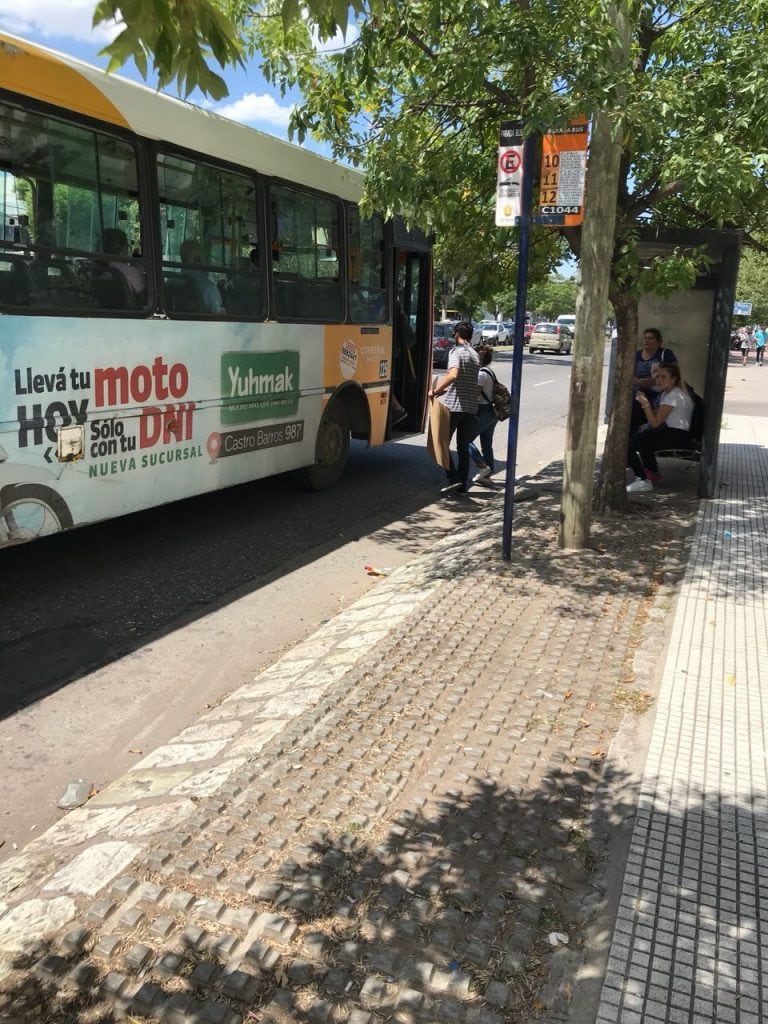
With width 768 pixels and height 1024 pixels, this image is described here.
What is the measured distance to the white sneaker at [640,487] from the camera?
29.6 ft

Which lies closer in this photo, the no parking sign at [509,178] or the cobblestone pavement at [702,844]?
the cobblestone pavement at [702,844]

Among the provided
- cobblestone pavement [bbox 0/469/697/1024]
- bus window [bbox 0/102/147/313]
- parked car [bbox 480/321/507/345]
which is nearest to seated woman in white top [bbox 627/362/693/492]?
cobblestone pavement [bbox 0/469/697/1024]

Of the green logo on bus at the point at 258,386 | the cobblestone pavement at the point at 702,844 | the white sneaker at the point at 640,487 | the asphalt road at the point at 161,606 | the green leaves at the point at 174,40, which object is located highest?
the green leaves at the point at 174,40

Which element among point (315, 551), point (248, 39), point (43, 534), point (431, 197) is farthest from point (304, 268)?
point (43, 534)

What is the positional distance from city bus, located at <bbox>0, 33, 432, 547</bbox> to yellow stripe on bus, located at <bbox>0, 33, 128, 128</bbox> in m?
0.01

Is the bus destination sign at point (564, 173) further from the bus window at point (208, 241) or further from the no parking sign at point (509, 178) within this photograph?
the bus window at point (208, 241)

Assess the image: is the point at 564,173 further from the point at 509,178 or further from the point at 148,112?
the point at 148,112

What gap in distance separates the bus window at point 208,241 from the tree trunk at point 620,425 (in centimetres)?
325

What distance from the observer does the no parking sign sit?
5812 mm

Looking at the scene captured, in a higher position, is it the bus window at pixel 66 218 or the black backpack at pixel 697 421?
the bus window at pixel 66 218

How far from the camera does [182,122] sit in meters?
6.44

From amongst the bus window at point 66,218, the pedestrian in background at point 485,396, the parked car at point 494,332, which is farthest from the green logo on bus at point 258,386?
the parked car at point 494,332

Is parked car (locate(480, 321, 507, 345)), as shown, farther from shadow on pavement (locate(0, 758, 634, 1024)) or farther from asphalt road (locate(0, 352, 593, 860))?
shadow on pavement (locate(0, 758, 634, 1024))

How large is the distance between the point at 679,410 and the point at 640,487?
0.88 m
